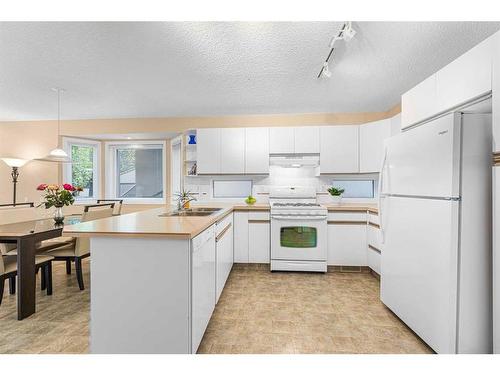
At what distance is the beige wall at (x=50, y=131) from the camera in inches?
172

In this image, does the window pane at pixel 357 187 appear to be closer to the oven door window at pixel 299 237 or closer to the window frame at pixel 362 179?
the window frame at pixel 362 179

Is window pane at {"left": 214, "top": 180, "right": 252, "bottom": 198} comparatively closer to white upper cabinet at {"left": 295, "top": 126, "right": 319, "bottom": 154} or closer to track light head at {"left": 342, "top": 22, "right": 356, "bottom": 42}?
white upper cabinet at {"left": 295, "top": 126, "right": 319, "bottom": 154}

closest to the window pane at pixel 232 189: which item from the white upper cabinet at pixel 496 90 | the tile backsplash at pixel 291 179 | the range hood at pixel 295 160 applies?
the tile backsplash at pixel 291 179

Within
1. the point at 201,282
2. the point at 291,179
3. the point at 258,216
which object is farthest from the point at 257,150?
the point at 201,282

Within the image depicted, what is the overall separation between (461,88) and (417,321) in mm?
1627

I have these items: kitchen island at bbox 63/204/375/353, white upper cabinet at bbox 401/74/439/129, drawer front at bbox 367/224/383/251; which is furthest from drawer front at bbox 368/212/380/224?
kitchen island at bbox 63/204/375/353

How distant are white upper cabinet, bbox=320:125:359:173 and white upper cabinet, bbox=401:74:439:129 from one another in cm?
160

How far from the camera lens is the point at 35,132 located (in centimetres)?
468

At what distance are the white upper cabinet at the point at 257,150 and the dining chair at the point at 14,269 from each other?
2702 mm

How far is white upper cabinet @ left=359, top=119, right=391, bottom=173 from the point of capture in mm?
3709

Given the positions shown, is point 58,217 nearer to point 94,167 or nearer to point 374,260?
point 94,167

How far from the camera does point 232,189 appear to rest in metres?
4.46

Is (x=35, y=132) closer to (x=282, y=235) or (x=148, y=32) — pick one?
(x=148, y=32)
